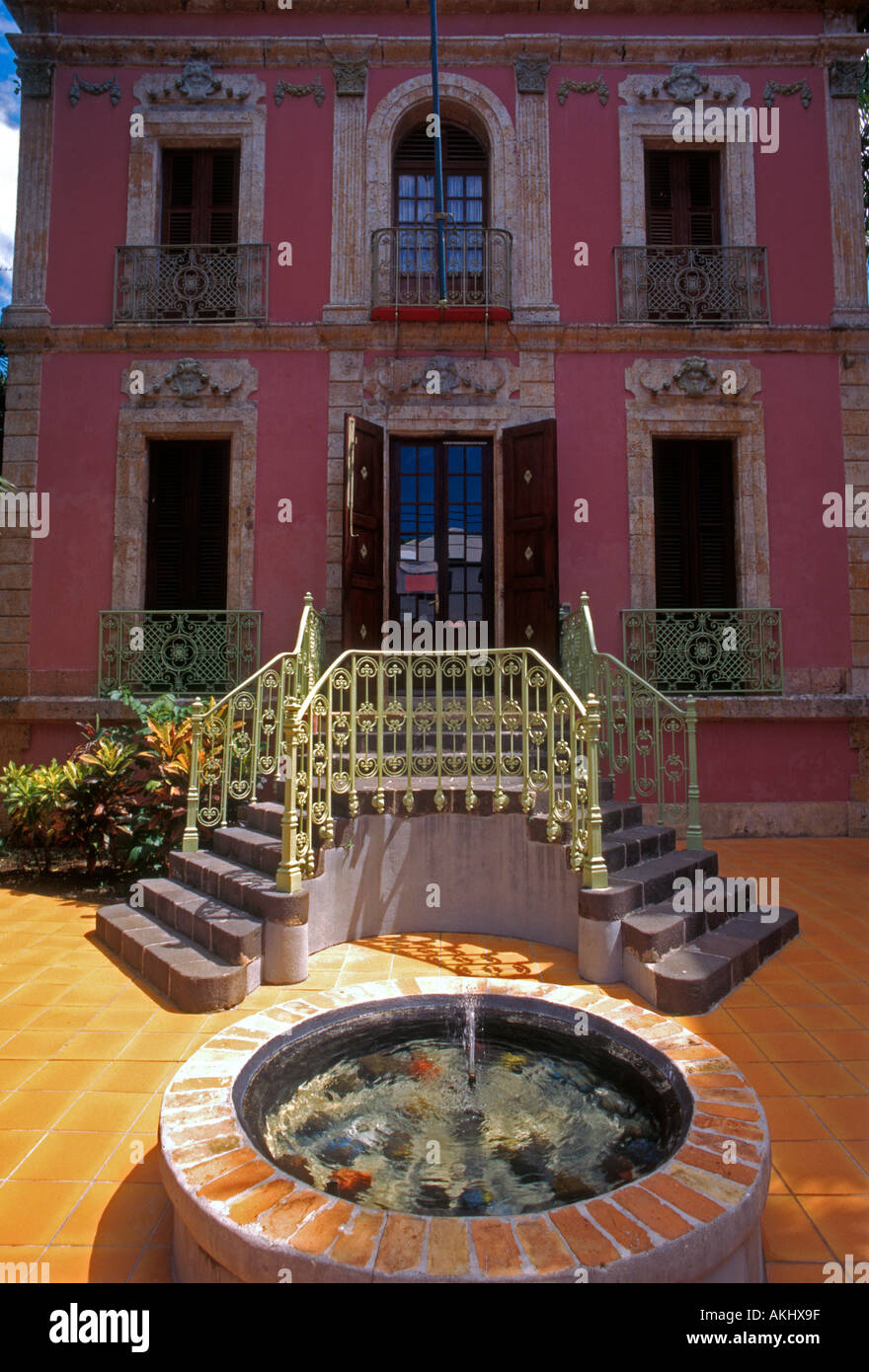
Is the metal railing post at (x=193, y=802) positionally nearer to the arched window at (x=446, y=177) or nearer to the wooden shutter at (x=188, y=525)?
the wooden shutter at (x=188, y=525)

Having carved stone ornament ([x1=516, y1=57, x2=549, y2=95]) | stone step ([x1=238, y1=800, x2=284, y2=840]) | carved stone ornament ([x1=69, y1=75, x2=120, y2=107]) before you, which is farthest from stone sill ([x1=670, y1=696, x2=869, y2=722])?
carved stone ornament ([x1=69, y1=75, x2=120, y2=107])

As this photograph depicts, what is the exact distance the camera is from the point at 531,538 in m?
8.17

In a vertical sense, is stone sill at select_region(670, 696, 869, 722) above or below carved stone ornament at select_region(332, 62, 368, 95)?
below

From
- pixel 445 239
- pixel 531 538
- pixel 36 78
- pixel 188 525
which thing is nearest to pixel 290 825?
pixel 531 538

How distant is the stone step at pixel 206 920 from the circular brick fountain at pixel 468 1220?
1.56 meters

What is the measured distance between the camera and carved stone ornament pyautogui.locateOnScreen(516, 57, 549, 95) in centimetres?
879

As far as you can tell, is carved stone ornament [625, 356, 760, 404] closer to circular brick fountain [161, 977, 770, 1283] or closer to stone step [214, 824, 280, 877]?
stone step [214, 824, 280, 877]

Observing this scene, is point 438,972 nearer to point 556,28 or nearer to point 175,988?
point 175,988

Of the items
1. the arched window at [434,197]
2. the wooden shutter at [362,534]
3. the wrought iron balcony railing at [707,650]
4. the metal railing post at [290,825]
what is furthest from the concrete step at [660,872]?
the arched window at [434,197]

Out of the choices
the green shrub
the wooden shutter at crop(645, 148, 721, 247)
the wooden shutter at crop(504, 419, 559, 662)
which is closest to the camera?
the green shrub

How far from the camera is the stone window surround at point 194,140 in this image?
884 cm

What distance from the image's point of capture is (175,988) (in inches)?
146

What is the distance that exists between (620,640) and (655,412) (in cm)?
276

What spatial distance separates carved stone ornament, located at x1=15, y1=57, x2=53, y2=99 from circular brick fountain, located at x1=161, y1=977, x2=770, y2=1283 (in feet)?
37.6
